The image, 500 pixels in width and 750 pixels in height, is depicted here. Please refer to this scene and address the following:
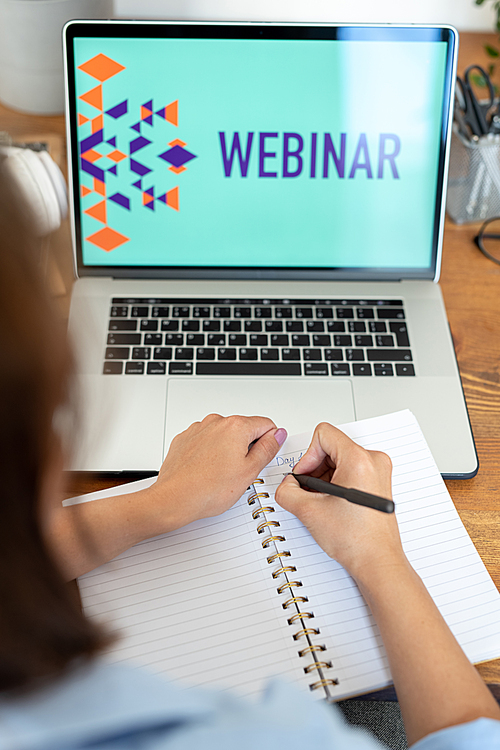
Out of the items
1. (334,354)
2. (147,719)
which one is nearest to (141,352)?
(334,354)

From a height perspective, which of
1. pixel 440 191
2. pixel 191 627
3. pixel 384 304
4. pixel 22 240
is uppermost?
pixel 22 240

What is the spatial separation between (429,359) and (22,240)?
52 centimetres

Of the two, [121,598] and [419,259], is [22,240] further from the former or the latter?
[419,259]

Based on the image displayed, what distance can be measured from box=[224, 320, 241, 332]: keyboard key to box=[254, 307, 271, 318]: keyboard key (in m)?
0.03

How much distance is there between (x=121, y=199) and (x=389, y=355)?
0.39 meters

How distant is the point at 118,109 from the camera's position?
74 cm

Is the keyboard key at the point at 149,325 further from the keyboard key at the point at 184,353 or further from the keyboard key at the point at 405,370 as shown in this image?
the keyboard key at the point at 405,370

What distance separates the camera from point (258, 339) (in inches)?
29.1

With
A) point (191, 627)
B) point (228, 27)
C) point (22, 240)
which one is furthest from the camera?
point (228, 27)

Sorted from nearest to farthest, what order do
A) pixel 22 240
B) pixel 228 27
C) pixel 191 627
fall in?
pixel 22 240, pixel 191 627, pixel 228 27

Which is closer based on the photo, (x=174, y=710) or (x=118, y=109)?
(x=174, y=710)

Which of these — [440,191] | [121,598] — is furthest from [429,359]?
[121,598]

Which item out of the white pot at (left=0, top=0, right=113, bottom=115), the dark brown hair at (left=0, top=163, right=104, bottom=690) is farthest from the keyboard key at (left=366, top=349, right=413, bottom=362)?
the white pot at (left=0, top=0, right=113, bottom=115)

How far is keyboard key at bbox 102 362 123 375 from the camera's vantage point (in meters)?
0.71
